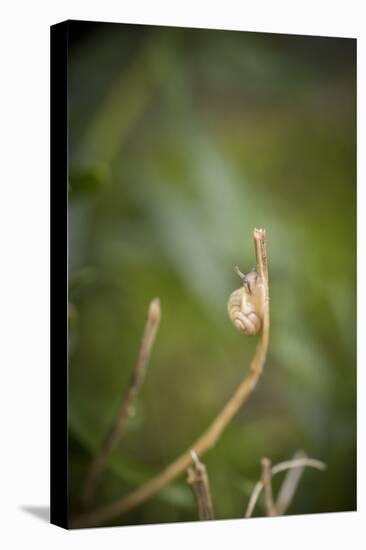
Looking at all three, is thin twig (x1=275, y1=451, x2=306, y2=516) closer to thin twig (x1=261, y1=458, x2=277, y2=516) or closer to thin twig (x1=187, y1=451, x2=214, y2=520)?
thin twig (x1=261, y1=458, x2=277, y2=516)

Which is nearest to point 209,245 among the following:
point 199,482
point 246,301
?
point 246,301

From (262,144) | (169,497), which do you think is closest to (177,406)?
(169,497)

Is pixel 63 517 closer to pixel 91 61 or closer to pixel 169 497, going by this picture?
pixel 169 497

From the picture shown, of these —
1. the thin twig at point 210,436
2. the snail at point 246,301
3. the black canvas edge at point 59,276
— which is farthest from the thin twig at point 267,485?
the black canvas edge at point 59,276

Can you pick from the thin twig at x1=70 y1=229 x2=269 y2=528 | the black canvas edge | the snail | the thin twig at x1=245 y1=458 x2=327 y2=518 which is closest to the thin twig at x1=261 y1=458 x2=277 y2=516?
the thin twig at x1=245 y1=458 x2=327 y2=518

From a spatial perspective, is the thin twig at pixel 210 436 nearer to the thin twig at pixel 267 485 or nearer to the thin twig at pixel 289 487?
the thin twig at pixel 267 485

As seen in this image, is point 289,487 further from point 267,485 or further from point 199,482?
point 199,482
